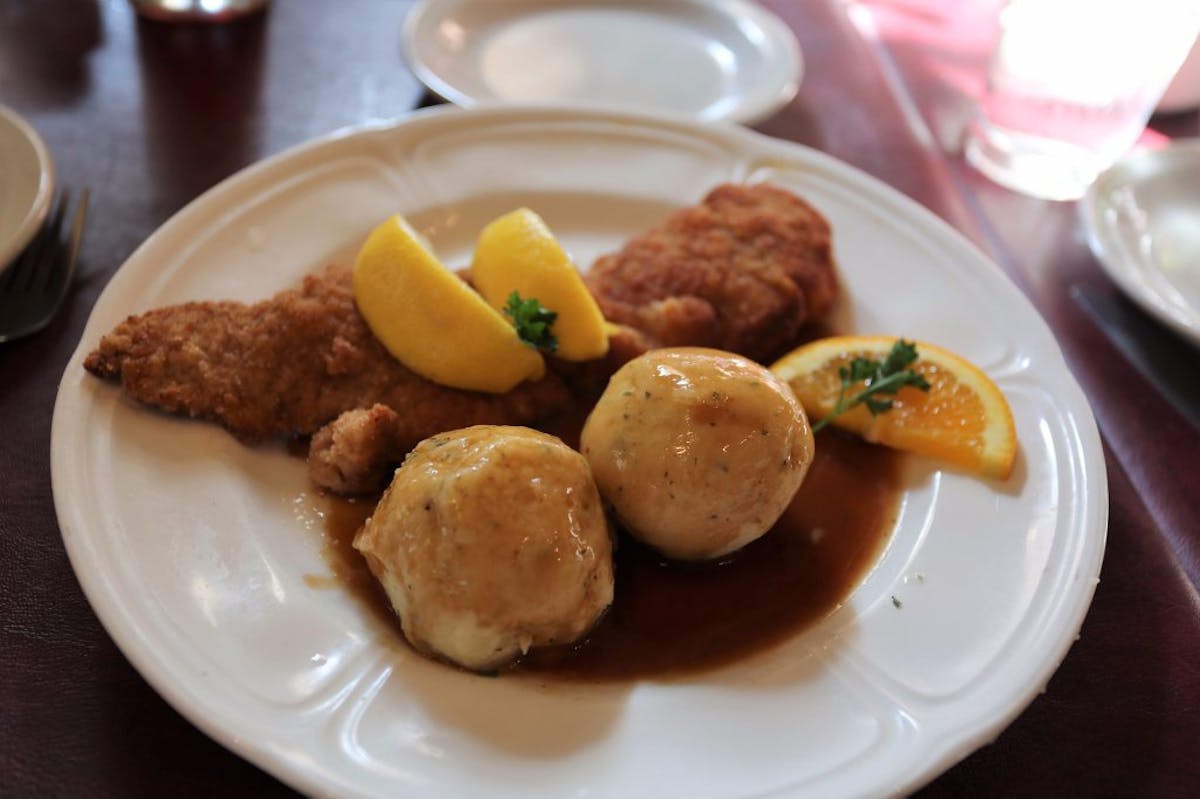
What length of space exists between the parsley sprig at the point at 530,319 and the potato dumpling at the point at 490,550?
1.41ft

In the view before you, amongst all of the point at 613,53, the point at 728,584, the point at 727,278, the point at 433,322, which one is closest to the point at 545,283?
the point at 433,322

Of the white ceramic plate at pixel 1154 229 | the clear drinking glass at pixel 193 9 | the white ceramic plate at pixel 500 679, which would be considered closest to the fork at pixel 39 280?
the white ceramic plate at pixel 500 679

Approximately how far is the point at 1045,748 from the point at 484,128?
7.01ft

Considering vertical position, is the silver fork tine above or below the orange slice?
below

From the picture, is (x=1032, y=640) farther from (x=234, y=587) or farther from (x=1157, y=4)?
(x=1157, y=4)

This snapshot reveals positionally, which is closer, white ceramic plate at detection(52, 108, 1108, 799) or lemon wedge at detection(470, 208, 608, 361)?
white ceramic plate at detection(52, 108, 1108, 799)

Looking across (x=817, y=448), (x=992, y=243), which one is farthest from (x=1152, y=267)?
(x=817, y=448)

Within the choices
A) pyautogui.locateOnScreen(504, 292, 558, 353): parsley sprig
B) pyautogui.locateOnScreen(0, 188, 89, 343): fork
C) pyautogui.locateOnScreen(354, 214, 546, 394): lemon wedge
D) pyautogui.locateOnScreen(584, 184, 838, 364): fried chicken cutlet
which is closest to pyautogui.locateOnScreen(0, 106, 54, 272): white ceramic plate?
pyautogui.locateOnScreen(0, 188, 89, 343): fork

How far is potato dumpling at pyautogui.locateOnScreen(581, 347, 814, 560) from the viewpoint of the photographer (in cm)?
177

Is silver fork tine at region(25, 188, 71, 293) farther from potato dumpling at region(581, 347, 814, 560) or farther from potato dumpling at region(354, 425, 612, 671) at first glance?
potato dumpling at region(581, 347, 814, 560)

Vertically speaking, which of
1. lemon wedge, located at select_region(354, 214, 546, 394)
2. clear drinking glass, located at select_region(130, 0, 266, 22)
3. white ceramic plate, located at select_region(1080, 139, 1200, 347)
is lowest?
clear drinking glass, located at select_region(130, 0, 266, 22)

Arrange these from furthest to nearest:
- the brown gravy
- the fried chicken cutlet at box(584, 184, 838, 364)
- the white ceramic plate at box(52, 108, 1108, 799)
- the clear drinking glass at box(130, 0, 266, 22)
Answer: the clear drinking glass at box(130, 0, 266, 22), the fried chicken cutlet at box(584, 184, 838, 364), the brown gravy, the white ceramic plate at box(52, 108, 1108, 799)

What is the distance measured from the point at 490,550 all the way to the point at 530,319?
70 cm

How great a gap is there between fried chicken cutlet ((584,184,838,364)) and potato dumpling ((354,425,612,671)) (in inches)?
31.0
